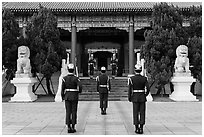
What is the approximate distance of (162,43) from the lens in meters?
14.5

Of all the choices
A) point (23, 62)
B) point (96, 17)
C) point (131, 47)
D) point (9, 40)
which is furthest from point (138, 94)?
point (96, 17)

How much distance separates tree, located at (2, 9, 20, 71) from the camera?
1450 centimetres

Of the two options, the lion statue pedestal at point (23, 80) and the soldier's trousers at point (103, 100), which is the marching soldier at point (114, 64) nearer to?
the lion statue pedestal at point (23, 80)

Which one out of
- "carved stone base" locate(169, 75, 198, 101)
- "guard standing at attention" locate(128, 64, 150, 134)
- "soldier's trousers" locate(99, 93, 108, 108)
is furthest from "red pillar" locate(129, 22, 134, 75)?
"guard standing at attention" locate(128, 64, 150, 134)

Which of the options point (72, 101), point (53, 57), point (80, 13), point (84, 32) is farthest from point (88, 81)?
point (72, 101)

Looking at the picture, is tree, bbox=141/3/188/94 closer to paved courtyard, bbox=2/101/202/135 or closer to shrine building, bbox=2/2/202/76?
shrine building, bbox=2/2/202/76

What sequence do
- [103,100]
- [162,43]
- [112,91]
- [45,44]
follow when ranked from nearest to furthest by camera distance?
[103,100] < [162,43] < [45,44] < [112,91]

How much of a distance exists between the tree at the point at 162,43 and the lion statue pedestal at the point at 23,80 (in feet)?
18.3

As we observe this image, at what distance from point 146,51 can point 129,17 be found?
13.7 ft

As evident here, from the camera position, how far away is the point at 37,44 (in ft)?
48.6

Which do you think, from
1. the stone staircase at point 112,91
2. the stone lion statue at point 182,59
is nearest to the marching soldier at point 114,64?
the stone staircase at point 112,91

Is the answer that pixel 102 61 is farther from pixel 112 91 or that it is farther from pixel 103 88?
pixel 103 88

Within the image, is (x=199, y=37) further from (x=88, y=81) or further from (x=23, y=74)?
(x=23, y=74)

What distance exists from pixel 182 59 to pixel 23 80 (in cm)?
705
